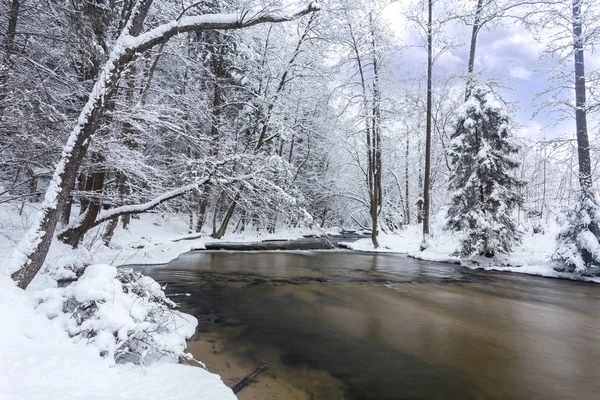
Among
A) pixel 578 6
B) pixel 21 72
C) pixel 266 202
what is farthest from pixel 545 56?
pixel 21 72

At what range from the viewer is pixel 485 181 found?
525 inches

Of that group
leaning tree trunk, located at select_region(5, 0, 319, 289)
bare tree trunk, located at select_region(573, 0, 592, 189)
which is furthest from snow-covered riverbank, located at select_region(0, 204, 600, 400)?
bare tree trunk, located at select_region(573, 0, 592, 189)

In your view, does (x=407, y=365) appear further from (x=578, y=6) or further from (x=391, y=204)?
(x=391, y=204)

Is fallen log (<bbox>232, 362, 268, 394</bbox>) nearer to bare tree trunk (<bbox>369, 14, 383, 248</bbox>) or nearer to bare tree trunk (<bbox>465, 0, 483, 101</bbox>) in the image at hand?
bare tree trunk (<bbox>465, 0, 483, 101</bbox>)

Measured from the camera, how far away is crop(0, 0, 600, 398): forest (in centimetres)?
534

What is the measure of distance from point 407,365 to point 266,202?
4.28 metres

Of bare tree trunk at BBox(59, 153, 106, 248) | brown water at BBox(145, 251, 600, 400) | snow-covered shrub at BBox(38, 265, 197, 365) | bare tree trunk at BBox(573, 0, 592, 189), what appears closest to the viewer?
snow-covered shrub at BBox(38, 265, 197, 365)

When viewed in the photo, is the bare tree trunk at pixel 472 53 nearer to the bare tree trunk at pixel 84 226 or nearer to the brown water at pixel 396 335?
the brown water at pixel 396 335

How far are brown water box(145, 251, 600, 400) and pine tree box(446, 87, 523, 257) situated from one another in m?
2.64

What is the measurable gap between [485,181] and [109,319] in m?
13.7

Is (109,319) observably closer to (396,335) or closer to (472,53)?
(396,335)

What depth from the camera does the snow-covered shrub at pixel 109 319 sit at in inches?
138

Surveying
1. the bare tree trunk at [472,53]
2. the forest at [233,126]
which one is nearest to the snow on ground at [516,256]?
the forest at [233,126]

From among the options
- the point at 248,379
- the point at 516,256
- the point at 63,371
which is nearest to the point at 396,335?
the point at 248,379
